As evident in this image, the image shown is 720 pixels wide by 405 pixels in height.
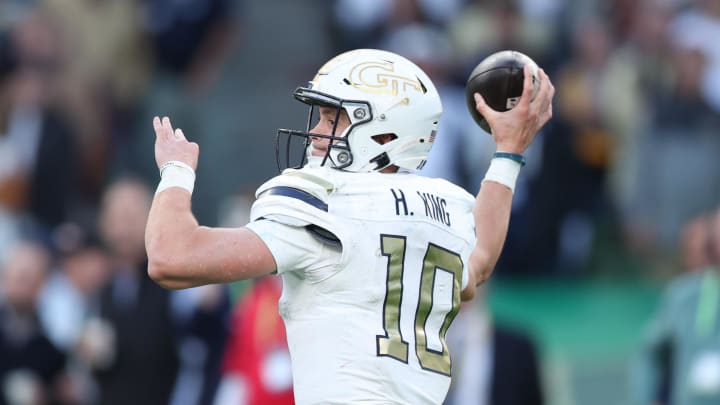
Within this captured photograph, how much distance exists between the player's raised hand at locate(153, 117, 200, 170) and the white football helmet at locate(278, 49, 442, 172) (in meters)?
0.27

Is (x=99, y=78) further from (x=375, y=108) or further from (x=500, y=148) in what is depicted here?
(x=375, y=108)

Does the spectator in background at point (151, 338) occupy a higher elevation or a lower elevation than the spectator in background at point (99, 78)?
lower

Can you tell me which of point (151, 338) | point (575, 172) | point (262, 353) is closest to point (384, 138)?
point (262, 353)

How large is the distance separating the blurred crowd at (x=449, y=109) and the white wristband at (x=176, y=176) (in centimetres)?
540

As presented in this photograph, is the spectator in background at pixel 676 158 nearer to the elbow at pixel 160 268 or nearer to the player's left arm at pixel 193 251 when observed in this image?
the player's left arm at pixel 193 251

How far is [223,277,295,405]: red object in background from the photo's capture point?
305 inches

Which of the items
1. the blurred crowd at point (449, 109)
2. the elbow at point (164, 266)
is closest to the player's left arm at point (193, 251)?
the elbow at point (164, 266)

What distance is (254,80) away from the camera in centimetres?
1249

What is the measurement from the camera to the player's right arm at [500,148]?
4.95 meters

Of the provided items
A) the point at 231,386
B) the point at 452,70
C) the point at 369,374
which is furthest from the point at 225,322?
the point at 369,374

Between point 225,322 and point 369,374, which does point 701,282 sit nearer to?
point 225,322

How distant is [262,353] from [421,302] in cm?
350

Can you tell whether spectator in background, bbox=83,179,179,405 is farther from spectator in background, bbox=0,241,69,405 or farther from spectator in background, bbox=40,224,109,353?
spectator in background, bbox=40,224,109,353

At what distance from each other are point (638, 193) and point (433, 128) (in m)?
7.25
